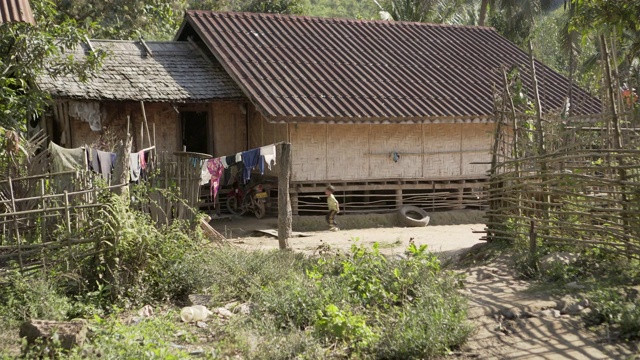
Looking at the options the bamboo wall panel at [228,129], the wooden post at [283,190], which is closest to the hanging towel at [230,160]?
the wooden post at [283,190]

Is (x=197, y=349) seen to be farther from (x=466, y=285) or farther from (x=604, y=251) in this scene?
(x=604, y=251)

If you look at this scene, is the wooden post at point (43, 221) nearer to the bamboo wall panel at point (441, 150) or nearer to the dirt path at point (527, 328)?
the dirt path at point (527, 328)

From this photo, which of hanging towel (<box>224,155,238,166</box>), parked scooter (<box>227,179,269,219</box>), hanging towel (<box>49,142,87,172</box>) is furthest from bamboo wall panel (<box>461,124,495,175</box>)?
hanging towel (<box>49,142,87,172</box>)

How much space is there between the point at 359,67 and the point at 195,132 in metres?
3.73

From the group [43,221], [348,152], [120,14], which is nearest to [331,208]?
[348,152]

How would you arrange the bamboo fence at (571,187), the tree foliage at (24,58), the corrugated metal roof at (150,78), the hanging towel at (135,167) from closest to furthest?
1. the bamboo fence at (571,187)
2. the hanging towel at (135,167)
3. the tree foliage at (24,58)
4. the corrugated metal roof at (150,78)

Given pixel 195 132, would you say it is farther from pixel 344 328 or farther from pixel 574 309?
pixel 574 309

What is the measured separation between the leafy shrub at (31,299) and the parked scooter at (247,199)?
7.31 metres

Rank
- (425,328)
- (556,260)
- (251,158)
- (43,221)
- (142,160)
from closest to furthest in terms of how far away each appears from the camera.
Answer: (425,328)
(43,221)
(556,260)
(142,160)
(251,158)

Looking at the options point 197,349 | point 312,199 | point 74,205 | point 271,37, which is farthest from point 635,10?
point 271,37

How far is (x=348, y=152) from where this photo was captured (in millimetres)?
15133

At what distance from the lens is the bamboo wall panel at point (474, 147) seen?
1612 centimetres

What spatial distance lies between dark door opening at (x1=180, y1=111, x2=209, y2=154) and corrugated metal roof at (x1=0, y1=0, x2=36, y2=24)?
8767 mm

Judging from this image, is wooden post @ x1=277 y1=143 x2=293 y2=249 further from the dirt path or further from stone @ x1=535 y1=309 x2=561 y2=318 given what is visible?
stone @ x1=535 y1=309 x2=561 y2=318
